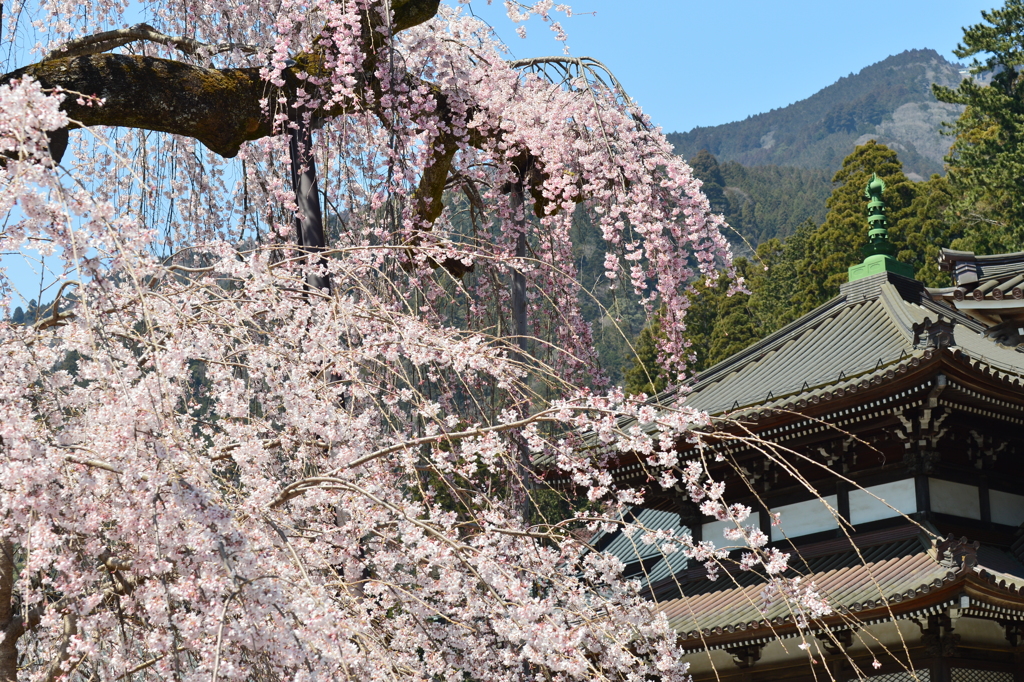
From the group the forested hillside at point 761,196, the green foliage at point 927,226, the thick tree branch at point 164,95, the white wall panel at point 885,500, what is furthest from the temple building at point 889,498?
the forested hillside at point 761,196

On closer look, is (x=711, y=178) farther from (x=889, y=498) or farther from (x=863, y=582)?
(x=863, y=582)

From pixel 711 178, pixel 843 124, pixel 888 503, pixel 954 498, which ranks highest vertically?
pixel 843 124

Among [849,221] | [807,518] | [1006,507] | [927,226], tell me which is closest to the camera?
[1006,507]

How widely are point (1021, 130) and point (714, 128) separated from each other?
124298 millimetres

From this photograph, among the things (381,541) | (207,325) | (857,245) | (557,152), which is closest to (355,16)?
(557,152)

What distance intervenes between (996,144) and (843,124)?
400 feet

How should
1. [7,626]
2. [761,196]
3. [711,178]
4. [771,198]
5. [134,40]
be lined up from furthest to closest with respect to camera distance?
[761,196], [771,198], [711,178], [134,40], [7,626]

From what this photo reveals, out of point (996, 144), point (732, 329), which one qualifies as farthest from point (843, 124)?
point (996, 144)

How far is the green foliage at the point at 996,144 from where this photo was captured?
23.4 m

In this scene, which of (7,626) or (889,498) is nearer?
(7,626)

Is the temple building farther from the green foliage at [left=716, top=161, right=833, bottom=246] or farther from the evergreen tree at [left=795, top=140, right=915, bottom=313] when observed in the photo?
the green foliage at [left=716, top=161, right=833, bottom=246]

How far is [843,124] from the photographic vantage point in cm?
13838

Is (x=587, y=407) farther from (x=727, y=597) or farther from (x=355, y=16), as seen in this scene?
(x=727, y=597)

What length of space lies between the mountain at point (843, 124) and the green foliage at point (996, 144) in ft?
323
